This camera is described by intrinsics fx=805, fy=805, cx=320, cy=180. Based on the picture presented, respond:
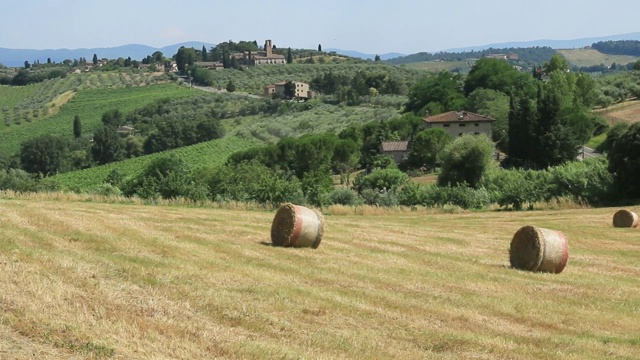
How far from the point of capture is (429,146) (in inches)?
3784

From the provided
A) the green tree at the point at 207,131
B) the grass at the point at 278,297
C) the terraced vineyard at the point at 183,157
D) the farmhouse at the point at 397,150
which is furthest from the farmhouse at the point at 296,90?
the grass at the point at 278,297

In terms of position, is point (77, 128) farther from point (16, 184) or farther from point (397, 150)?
point (16, 184)

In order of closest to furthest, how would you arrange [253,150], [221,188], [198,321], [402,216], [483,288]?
[198,321] < [483,288] < [402,216] < [221,188] < [253,150]

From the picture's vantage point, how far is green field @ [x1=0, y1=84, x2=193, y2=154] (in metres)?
138

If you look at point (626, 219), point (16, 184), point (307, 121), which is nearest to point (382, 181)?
point (16, 184)

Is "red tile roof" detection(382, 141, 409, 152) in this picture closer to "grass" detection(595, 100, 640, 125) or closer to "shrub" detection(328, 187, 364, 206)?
"grass" detection(595, 100, 640, 125)

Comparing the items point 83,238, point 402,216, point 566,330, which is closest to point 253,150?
point 402,216

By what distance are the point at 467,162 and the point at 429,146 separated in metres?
19.8

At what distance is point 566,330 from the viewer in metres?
15.1

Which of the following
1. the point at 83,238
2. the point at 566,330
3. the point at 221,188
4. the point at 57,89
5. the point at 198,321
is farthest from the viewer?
the point at 57,89

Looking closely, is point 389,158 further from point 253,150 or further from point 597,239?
point 597,239

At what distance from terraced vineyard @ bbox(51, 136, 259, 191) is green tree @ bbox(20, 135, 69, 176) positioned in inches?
447

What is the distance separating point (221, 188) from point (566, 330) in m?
36.9

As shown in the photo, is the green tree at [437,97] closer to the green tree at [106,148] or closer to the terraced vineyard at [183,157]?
the terraced vineyard at [183,157]
